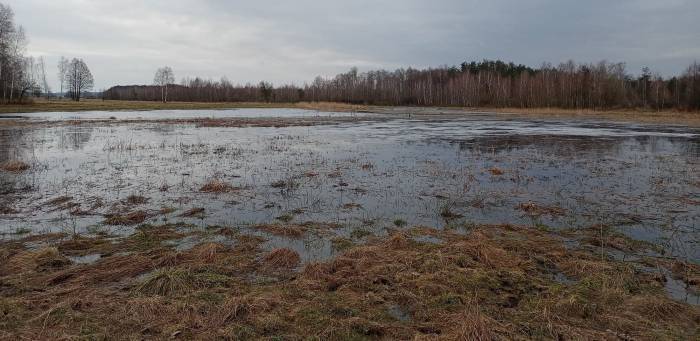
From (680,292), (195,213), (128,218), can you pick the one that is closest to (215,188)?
(195,213)

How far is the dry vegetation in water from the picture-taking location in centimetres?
520

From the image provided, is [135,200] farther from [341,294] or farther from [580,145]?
[580,145]

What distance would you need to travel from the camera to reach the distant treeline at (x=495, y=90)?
87.6 meters

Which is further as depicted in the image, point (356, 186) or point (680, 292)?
point (356, 186)

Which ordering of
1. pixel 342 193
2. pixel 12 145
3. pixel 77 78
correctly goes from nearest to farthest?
pixel 342 193 → pixel 12 145 → pixel 77 78

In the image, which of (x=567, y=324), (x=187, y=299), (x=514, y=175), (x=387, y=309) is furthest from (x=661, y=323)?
(x=514, y=175)

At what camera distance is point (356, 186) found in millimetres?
14469

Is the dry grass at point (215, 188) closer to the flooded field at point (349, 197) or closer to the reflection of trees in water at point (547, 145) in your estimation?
the flooded field at point (349, 197)

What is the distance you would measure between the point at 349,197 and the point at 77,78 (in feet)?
450

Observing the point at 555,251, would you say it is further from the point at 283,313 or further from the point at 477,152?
the point at 477,152

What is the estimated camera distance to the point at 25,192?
500 inches

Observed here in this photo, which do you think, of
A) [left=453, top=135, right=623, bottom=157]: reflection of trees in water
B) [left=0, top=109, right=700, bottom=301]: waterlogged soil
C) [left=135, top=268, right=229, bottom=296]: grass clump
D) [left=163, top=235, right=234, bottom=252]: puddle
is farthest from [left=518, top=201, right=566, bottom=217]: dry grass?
[left=453, top=135, right=623, bottom=157]: reflection of trees in water

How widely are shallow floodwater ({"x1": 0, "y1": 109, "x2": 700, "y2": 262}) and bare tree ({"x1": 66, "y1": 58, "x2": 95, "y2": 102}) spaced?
114m

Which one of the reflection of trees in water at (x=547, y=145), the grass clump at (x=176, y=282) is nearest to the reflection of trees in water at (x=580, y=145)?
the reflection of trees in water at (x=547, y=145)
